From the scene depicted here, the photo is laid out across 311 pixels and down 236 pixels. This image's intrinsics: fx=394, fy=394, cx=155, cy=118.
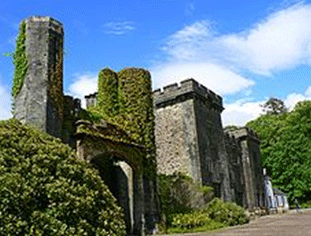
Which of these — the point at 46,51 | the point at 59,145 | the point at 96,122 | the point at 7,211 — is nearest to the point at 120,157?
the point at 96,122

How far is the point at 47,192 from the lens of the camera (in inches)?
268

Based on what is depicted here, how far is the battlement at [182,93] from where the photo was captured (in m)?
26.6

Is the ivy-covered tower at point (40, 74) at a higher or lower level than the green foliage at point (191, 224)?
higher

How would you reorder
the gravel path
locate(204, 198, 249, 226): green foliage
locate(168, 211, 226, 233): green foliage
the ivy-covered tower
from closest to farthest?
the gravel path < the ivy-covered tower < locate(168, 211, 226, 233): green foliage < locate(204, 198, 249, 226): green foliage

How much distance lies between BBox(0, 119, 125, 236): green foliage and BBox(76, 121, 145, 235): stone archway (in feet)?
23.6

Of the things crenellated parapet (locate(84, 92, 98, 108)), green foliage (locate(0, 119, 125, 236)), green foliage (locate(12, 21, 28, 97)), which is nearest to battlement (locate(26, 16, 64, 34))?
green foliage (locate(12, 21, 28, 97))

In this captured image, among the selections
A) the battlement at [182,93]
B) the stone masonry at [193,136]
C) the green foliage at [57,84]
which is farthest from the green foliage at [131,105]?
the battlement at [182,93]

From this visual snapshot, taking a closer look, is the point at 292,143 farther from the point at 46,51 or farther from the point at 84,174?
the point at 84,174

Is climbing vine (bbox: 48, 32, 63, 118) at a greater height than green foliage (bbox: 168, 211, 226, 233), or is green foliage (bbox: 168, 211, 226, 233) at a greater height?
climbing vine (bbox: 48, 32, 63, 118)

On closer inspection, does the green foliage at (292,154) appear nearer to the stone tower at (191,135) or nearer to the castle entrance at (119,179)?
the stone tower at (191,135)

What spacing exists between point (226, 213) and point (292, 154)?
25232 mm

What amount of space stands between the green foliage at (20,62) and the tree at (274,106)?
2084 inches

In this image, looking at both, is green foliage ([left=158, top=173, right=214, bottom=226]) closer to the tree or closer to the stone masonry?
the stone masonry

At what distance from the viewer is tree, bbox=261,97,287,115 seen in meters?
63.2
